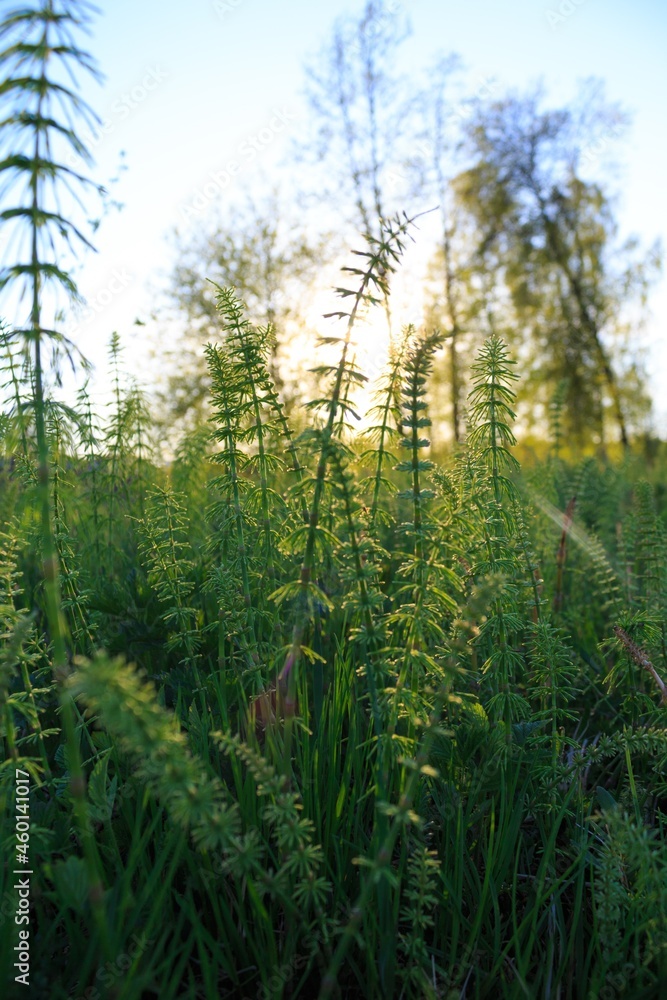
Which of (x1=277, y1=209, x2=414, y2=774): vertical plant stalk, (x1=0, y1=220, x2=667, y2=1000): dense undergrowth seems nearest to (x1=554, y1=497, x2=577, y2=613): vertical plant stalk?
(x1=0, y1=220, x2=667, y2=1000): dense undergrowth

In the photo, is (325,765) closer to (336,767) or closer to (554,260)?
(336,767)

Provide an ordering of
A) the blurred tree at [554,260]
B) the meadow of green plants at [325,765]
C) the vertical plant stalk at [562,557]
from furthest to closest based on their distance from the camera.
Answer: the blurred tree at [554,260] < the vertical plant stalk at [562,557] < the meadow of green plants at [325,765]

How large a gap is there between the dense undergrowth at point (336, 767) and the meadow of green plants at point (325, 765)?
0.4 inches

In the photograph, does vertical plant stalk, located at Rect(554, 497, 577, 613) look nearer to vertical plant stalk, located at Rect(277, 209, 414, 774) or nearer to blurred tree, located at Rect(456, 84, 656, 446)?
vertical plant stalk, located at Rect(277, 209, 414, 774)

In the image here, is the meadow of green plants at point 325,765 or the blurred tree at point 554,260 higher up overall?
the blurred tree at point 554,260

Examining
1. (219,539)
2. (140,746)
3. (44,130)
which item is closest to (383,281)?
(44,130)

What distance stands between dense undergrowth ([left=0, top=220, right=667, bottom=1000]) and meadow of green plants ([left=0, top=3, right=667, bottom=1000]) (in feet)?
0.03

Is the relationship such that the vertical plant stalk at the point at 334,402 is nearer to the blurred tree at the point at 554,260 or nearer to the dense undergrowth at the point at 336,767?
the dense undergrowth at the point at 336,767

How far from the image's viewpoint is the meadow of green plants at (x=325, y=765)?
1.27m

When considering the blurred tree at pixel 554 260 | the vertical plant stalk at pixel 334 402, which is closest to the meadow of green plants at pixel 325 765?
the vertical plant stalk at pixel 334 402

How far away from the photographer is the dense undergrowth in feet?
4.30

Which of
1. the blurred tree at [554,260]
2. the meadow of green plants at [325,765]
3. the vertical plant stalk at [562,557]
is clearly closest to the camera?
the meadow of green plants at [325,765]

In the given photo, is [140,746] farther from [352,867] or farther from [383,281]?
[383,281]

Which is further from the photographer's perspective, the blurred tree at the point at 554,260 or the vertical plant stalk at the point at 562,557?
the blurred tree at the point at 554,260
